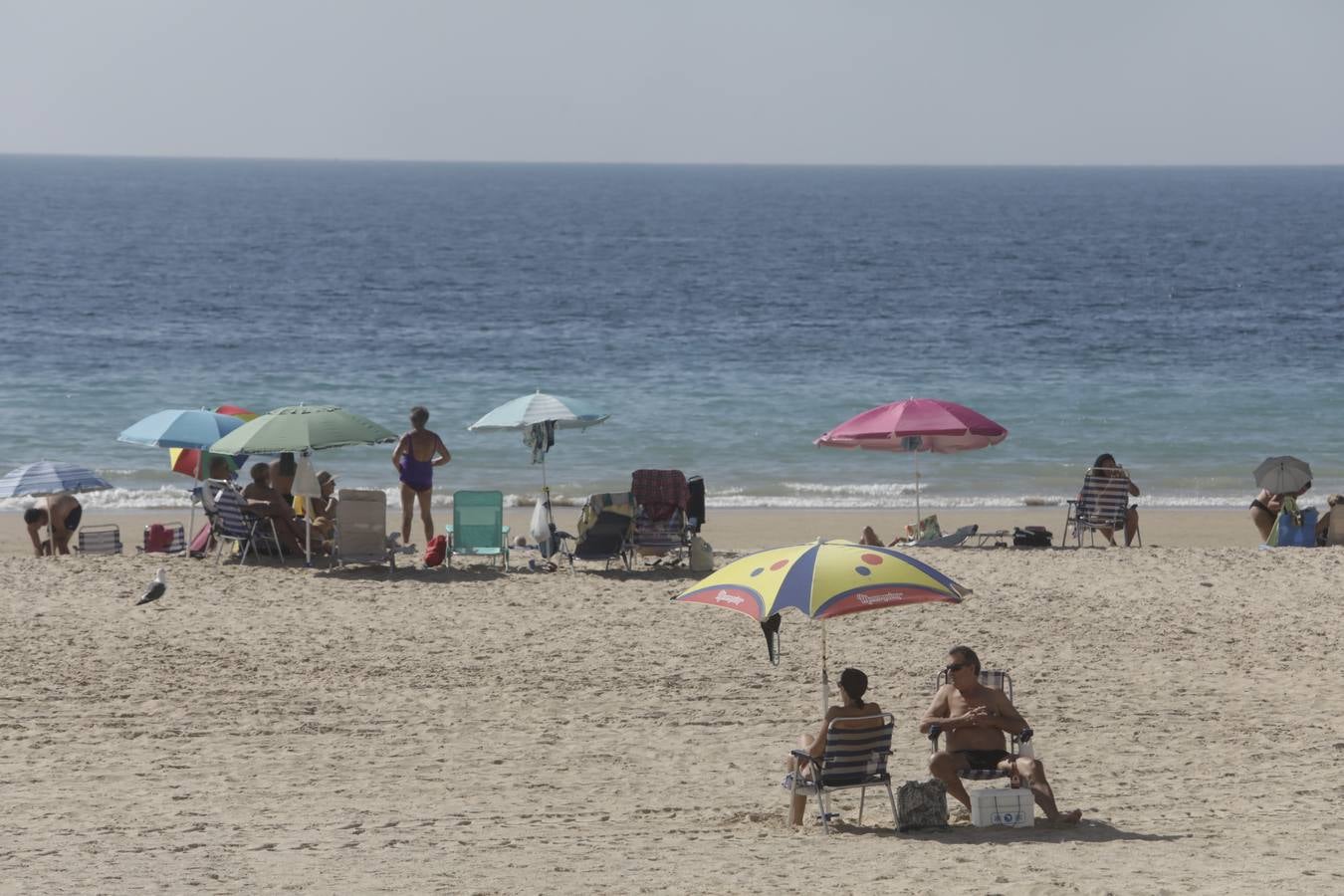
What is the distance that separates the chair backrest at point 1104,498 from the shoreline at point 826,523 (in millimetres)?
1239

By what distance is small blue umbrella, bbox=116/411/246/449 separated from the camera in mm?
14242

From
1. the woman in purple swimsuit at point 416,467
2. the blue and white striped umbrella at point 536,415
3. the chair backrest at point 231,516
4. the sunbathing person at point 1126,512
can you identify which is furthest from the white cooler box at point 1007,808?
the woman in purple swimsuit at point 416,467

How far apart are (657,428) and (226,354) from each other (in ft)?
44.9

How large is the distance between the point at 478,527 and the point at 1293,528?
7517 mm

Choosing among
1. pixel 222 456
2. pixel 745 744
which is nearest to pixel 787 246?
pixel 222 456

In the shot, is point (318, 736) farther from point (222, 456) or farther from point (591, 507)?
point (222, 456)

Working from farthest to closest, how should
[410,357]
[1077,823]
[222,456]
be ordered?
[410,357]
[222,456]
[1077,823]

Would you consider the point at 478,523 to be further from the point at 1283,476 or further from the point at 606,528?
the point at 1283,476

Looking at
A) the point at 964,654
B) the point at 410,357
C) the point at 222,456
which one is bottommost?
the point at 964,654

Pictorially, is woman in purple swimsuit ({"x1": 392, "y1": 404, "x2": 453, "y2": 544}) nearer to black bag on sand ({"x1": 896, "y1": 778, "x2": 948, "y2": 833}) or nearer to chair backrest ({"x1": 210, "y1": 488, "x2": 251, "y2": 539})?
chair backrest ({"x1": 210, "y1": 488, "x2": 251, "y2": 539})

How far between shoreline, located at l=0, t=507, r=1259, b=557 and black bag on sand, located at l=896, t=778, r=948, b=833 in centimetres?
895

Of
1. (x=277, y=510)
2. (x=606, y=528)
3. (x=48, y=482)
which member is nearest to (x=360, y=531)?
(x=277, y=510)

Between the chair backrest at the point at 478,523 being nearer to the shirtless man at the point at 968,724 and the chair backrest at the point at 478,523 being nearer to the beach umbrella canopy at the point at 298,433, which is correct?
the beach umbrella canopy at the point at 298,433

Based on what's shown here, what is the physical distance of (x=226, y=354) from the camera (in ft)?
115
